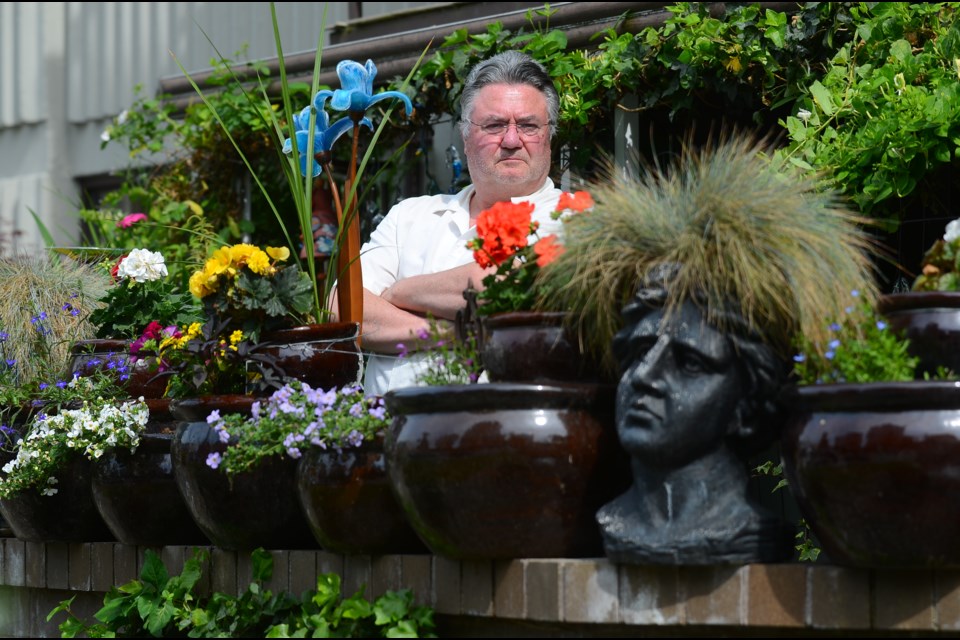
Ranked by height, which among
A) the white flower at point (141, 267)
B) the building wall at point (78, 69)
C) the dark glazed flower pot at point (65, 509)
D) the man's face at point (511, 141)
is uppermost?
the building wall at point (78, 69)

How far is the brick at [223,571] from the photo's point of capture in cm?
356

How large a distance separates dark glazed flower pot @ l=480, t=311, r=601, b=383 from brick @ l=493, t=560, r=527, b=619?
38cm

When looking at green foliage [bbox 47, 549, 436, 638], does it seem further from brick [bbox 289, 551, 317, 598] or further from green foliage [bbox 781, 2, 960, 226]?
green foliage [bbox 781, 2, 960, 226]

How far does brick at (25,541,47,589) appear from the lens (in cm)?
414

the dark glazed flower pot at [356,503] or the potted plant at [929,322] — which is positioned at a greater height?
the potted plant at [929,322]

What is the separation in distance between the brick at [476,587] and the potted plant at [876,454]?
0.66m

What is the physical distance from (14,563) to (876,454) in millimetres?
2771

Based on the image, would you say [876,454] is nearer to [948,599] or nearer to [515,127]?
[948,599]

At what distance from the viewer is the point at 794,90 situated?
4.65 meters

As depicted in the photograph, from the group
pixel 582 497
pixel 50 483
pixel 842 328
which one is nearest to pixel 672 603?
pixel 582 497

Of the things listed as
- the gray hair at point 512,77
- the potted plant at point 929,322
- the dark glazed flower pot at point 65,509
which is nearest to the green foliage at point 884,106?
the gray hair at point 512,77

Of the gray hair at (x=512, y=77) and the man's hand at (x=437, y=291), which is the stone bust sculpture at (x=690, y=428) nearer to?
the man's hand at (x=437, y=291)

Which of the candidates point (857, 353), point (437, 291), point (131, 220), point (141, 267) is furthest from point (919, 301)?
point (131, 220)

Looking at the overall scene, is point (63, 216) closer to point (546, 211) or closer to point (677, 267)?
point (546, 211)
